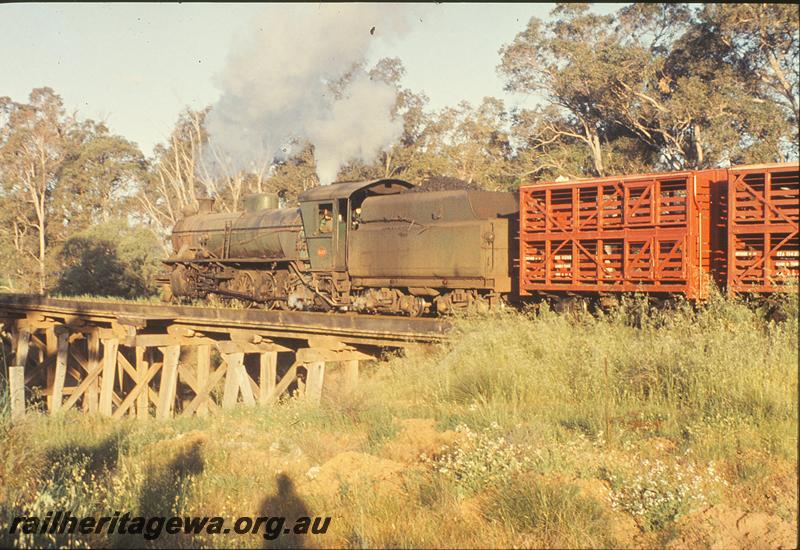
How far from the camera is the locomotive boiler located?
1622 cm

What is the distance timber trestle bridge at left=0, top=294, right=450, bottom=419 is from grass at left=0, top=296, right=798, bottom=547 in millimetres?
1691

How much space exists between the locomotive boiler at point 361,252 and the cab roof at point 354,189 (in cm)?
3

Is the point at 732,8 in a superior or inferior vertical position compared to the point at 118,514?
superior

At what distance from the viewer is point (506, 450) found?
328 inches

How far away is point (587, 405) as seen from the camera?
10023 mm

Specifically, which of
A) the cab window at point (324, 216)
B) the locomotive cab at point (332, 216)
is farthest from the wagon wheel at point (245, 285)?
the cab window at point (324, 216)

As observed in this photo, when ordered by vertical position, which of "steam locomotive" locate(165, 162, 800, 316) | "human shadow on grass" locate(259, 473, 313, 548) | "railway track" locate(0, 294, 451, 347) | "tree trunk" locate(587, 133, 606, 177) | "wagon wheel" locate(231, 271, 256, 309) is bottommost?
"human shadow on grass" locate(259, 473, 313, 548)

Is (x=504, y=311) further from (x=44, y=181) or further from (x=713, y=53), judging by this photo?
(x=44, y=181)

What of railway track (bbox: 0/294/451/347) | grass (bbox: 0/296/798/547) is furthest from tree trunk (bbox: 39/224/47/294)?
grass (bbox: 0/296/798/547)

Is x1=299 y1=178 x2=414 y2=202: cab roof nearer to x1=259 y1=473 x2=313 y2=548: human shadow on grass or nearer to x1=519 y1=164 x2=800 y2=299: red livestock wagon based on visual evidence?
x1=519 y1=164 x2=800 y2=299: red livestock wagon

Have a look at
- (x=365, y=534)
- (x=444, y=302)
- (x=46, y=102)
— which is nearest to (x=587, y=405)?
(x=365, y=534)

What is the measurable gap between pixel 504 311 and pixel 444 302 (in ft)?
10.1

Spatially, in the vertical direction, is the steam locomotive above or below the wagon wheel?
above

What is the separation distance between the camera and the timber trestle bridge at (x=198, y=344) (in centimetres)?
1475
